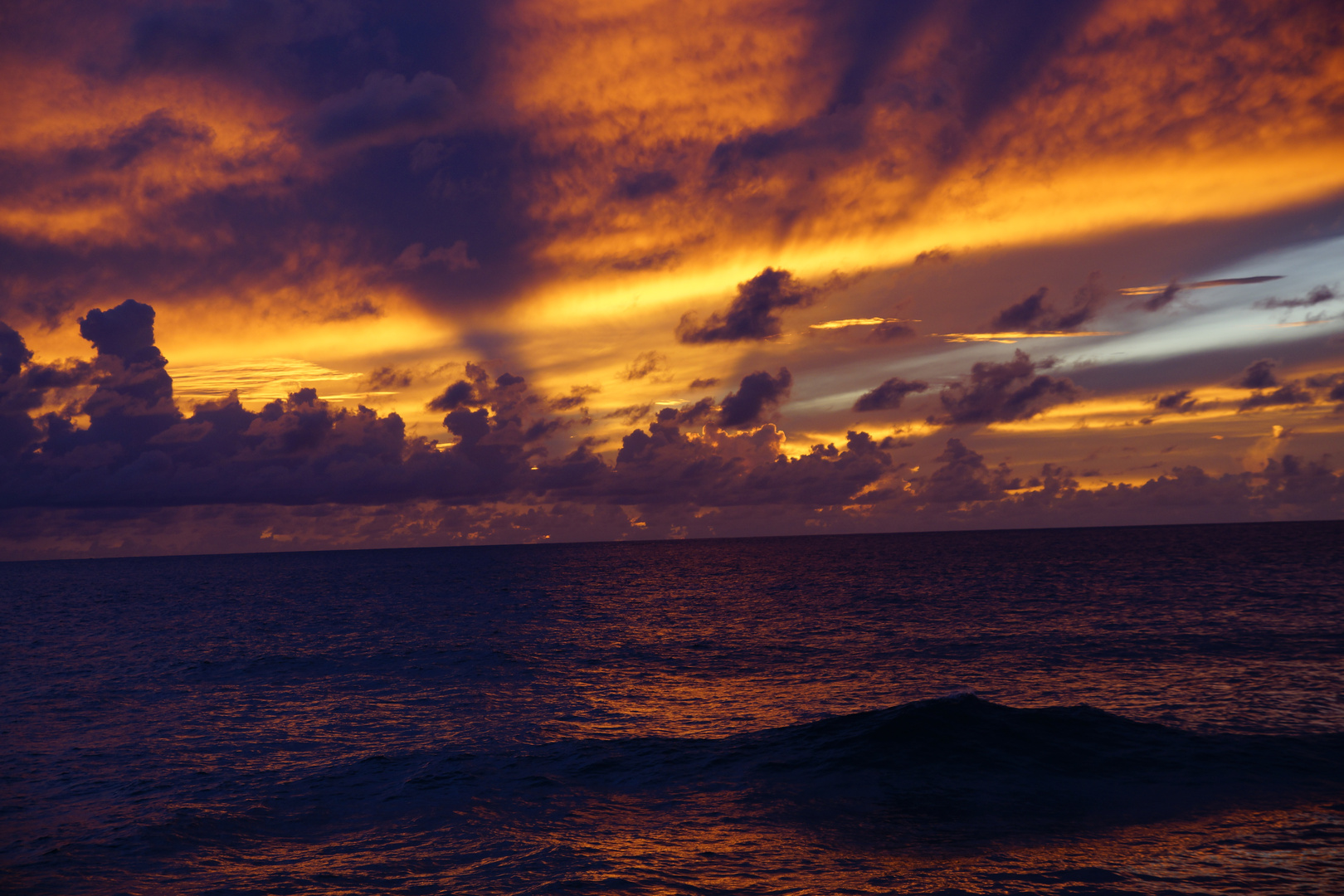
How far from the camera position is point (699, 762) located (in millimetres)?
27422

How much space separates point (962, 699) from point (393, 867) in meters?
21.7

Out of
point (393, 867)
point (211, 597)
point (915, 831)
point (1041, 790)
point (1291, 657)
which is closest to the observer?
point (393, 867)

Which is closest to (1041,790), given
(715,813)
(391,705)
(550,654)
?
(715,813)

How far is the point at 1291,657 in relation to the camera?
140 feet

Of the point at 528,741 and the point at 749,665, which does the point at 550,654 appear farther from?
the point at 528,741

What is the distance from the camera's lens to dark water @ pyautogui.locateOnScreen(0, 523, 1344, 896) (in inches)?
734

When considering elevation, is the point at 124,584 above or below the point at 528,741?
below

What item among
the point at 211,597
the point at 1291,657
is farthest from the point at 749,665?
the point at 211,597

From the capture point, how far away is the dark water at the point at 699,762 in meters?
18.7

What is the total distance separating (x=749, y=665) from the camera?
156 ft

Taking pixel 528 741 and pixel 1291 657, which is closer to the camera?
pixel 528 741

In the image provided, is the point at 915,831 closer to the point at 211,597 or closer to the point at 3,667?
the point at 3,667

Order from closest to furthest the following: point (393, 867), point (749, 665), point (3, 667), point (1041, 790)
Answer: point (393, 867), point (1041, 790), point (749, 665), point (3, 667)

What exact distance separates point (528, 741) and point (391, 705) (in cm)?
1074
